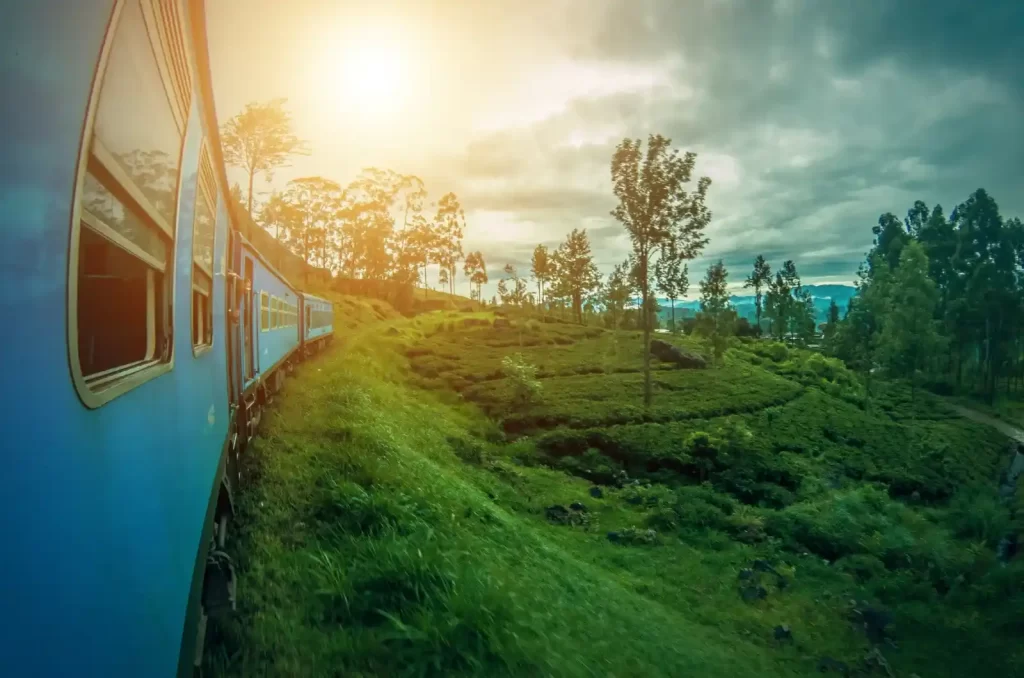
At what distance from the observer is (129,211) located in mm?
1652

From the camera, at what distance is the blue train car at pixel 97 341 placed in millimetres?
858

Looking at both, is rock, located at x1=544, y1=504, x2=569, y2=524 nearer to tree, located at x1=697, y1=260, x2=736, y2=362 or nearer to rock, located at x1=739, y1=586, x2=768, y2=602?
rock, located at x1=739, y1=586, x2=768, y2=602

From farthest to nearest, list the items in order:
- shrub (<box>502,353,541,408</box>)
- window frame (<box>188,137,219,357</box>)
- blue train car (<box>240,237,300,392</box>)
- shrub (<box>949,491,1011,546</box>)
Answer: shrub (<box>502,353,541,408</box>)
shrub (<box>949,491,1011,546</box>)
blue train car (<box>240,237,300,392</box>)
window frame (<box>188,137,219,357</box>)

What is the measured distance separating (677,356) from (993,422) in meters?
14.5

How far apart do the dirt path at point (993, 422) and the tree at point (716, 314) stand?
11.2 metres

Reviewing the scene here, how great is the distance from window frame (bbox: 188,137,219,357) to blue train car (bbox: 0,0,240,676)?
8.3 inches

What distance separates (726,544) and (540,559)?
5123 millimetres

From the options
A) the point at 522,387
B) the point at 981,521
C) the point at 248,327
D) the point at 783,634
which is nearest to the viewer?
the point at 248,327

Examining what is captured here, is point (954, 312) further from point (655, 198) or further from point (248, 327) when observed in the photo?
point (248, 327)

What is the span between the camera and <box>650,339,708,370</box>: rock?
25556 millimetres

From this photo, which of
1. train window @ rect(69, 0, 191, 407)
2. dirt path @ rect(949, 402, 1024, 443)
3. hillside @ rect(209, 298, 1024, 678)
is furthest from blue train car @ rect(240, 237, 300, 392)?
dirt path @ rect(949, 402, 1024, 443)

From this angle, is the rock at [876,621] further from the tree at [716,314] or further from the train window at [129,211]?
the tree at [716,314]

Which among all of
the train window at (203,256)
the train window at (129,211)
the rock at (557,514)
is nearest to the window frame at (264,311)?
the train window at (203,256)

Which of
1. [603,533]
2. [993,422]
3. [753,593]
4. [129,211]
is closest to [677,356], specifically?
[993,422]
